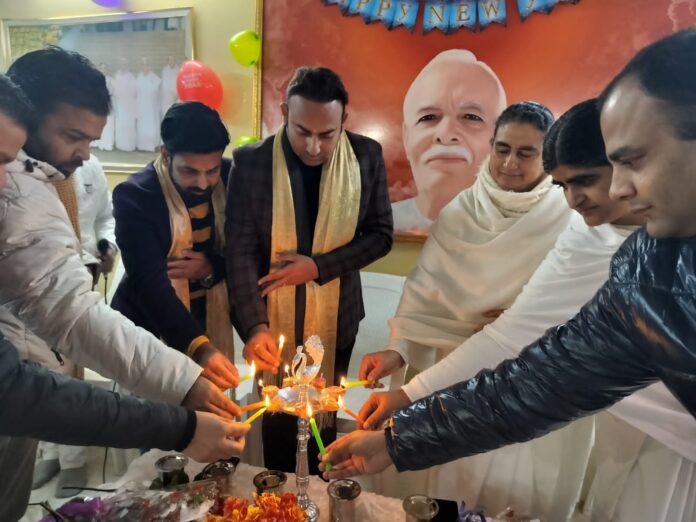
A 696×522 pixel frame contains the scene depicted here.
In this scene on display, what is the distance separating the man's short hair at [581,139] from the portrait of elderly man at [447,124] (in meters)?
1.66

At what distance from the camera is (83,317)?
1330 mm

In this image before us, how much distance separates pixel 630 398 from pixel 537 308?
36 cm

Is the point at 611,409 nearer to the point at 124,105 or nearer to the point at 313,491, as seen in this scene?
the point at 313,491

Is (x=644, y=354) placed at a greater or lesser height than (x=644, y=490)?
greater

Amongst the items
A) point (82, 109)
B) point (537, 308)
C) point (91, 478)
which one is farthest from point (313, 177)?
point (91, 478)

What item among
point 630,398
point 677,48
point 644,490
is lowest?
point 644,490

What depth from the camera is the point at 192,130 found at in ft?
5.81

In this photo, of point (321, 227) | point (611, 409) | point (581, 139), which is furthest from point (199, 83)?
point (611, 409)

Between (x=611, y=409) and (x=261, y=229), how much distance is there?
144 cm

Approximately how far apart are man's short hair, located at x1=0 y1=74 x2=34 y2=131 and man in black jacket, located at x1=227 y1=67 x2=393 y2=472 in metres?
0.87

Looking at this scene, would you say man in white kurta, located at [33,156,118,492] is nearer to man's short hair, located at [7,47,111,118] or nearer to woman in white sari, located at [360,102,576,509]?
man's short hair, located at [7,47,111,118]

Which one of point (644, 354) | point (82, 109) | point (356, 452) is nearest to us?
point (644, 354)

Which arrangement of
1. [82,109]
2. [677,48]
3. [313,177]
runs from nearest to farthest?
[677,48]
[82,109]
[313,177]

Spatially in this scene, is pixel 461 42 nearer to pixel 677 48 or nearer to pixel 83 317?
pixel 677 48
